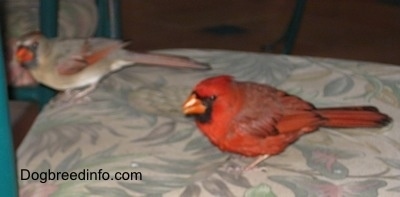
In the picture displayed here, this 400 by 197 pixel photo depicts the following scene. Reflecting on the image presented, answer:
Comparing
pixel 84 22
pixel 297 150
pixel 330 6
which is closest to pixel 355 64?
pixel 297 150

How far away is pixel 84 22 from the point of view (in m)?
1.17

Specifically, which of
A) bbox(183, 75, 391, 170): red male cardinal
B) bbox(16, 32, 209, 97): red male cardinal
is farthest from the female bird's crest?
bbox(183, 75, 391, 170): red male cardinal

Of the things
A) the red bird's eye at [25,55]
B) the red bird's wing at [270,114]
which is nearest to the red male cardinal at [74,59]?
the red bird's eye at [25,55]

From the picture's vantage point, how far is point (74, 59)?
834 mm

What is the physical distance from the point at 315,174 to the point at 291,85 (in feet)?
0.65

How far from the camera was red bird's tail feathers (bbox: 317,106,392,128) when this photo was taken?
0.78 m

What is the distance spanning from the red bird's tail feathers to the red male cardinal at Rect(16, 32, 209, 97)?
7.0 inches

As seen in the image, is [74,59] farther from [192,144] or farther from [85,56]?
[192,144]

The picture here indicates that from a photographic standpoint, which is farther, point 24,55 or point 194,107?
A: point 24,55

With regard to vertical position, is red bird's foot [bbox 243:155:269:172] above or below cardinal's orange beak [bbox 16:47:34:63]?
below

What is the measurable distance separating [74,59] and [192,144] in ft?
0.49

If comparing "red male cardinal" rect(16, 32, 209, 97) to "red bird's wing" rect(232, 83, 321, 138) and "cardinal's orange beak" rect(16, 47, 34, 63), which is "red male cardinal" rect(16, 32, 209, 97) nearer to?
"cardinal's orange beak" rect(16, 47, 34, 63)

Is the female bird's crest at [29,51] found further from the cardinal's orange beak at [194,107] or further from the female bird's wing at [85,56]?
the cardinal's orange beak at [194,107]

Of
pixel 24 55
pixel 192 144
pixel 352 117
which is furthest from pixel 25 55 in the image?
pixel 352 117
